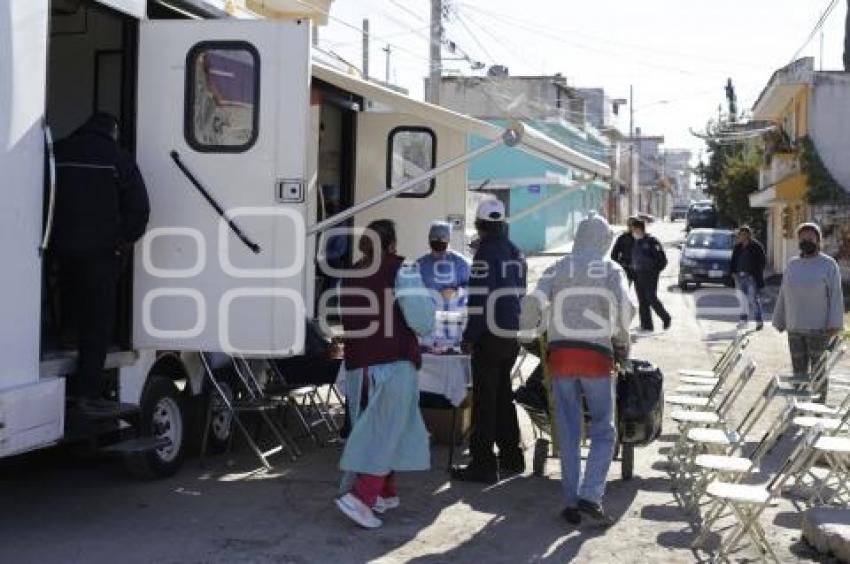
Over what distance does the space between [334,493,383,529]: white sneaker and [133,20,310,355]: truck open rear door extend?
0.94 metres

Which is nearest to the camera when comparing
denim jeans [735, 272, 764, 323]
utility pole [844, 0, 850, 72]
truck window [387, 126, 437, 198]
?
truck window [387, 126, 437, 198]

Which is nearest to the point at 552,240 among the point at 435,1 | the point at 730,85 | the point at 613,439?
the point at 435,1

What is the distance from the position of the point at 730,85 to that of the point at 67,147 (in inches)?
2335

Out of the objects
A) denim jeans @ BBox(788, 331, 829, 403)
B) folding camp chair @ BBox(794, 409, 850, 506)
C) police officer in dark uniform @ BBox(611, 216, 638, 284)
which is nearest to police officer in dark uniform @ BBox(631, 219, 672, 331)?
police officer in dark uniform @ BBox(611, 216, 638, 284)

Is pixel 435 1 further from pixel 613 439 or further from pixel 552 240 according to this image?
pixel 613 439

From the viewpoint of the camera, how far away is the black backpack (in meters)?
7.38

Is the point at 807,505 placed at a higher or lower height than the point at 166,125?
lower

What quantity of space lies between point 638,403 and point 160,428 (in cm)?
315

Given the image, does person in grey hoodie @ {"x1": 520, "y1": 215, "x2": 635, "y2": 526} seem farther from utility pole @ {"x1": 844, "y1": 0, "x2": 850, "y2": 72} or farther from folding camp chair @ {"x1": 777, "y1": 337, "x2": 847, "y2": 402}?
utility pole @ {"x1": 844, "y1": 0, "x2": 850, "y2": 72}

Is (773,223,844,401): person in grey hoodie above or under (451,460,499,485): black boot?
above

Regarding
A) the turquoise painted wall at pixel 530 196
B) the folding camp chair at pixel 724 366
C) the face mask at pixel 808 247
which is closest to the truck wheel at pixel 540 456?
the folding camp chair at pixel 724 366

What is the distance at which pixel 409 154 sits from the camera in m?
10.8

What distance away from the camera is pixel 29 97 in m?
5.63

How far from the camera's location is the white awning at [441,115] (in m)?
8.20
